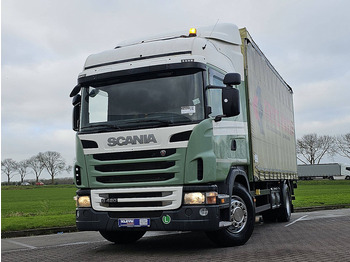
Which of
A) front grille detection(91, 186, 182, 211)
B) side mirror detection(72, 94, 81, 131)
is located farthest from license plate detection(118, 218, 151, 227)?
side mirror detection(72, 94, 81, 131)

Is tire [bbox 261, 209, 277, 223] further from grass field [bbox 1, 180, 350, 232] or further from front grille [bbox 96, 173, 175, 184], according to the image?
front grille [bbox 96, 173, 175, 184]

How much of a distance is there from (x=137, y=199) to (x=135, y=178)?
0.33m

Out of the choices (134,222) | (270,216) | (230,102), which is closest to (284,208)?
(270,216)

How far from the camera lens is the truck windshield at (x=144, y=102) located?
6.85 metres

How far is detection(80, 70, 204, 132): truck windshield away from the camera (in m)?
6.85

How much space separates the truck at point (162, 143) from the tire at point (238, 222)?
17mm

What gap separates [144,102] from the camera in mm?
7059

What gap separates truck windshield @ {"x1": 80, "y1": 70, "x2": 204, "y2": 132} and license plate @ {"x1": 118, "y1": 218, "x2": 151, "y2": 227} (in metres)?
1.43

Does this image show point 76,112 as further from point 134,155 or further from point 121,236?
point 121,236

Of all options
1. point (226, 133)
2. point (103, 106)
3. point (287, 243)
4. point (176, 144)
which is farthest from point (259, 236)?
point (103, 106)

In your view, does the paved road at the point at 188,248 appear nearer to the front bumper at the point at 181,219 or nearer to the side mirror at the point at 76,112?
the front bumper at the point at 181,219

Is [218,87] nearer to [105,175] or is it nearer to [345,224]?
[105,175]

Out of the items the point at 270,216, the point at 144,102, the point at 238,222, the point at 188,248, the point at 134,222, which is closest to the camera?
the point at 134,222

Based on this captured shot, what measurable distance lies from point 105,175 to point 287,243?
136 inches
